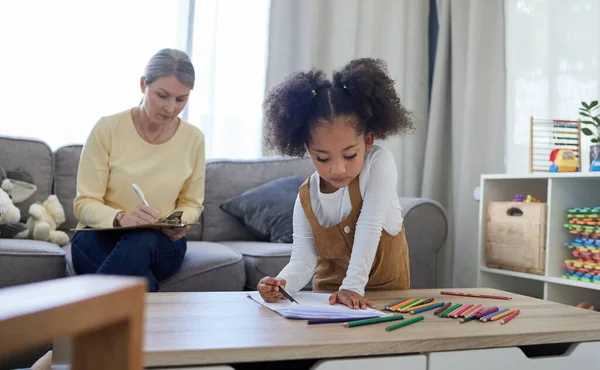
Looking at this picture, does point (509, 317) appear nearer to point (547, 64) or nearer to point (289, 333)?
point (289, 333)

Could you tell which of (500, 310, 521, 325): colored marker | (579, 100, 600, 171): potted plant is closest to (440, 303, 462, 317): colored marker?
(500, 310, 521, 325): colored marker

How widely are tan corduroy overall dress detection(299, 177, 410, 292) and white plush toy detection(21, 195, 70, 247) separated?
1100 millimetres

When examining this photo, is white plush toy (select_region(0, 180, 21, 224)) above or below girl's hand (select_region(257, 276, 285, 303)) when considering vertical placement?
above

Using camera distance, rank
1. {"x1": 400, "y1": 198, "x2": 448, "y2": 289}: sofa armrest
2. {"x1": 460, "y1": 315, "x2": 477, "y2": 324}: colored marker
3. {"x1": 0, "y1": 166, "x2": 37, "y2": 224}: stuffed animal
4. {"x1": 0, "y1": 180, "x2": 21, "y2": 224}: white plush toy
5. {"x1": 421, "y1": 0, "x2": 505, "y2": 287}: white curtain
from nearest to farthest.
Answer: {"x1": 460, "y1": 315, "x2": 477, "y2": 324}: colored marker
{"x1": 0, "y1": 180, "x2": 21, "y2": 224}: white plush toy
{"x1": 0, "y1": 166, "x2": 37, "y2": 224}: stuffed animal
{"x1": 400, "y1": 198, "x2": 448, "y2": 289}: sofa armrest
{"x1": 421, "y1": 0, "x2": 505, "y2": 287}: white curtain

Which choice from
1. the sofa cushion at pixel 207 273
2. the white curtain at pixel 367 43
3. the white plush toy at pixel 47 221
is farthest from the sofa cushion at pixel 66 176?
the white curtain at pixel 367 43

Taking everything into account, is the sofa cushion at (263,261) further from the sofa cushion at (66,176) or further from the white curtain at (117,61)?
the white curtain at (117,61)

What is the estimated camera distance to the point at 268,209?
2578 mm

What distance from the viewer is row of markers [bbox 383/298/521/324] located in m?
1.20

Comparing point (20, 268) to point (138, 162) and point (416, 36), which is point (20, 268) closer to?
point (138, 162)

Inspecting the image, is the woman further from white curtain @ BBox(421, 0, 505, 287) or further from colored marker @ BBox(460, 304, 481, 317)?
white curtain @ BBox(421, 0, 505, 287)

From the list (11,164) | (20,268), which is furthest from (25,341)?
(11,164)

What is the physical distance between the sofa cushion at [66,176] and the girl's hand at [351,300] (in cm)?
153

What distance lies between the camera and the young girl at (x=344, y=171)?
4.66 feet

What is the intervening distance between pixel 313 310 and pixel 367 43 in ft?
8.10
